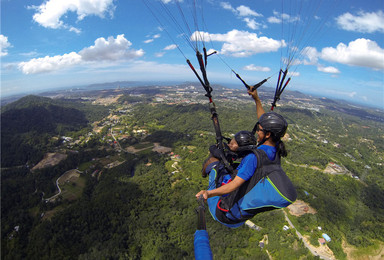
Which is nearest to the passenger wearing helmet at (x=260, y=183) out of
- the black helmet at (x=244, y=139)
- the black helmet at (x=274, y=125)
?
the black helmet at (x=274, y=125)

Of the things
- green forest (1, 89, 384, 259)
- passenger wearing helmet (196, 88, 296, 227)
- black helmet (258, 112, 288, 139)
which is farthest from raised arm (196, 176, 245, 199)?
green forest (1, 89, 384, 259)

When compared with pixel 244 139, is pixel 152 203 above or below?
below

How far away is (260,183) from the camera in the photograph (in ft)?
8.16

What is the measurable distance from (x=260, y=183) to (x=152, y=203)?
28.8 m

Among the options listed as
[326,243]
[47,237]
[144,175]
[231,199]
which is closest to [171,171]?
[144,175]

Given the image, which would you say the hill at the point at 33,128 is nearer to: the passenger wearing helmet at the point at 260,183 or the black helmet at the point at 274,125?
the passenger wearing helmet at the point at 260,183

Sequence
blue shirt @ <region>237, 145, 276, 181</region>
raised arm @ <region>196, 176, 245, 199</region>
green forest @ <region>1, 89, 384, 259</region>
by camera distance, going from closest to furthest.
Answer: raised arm @ <region>196, 176, 245, 199</region>
blue shirt @ <region>237, 145, 276, 181</region>
green forest @ <region>1, 89, 384, 259</region>

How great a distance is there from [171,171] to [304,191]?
2389 centimetres

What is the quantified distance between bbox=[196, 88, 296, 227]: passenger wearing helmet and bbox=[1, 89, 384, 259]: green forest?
1982 cm

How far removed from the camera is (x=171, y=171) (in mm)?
37500

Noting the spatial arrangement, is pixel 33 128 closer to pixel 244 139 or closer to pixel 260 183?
pixel 244 139

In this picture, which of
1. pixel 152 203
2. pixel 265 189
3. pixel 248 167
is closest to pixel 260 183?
pixel 265 189

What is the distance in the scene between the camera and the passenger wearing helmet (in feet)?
7.72

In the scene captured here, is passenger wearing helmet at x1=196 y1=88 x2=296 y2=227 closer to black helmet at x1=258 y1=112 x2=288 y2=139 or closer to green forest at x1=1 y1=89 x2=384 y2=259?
black helmet at x1=258 y1=112 x2=288 y2=139
